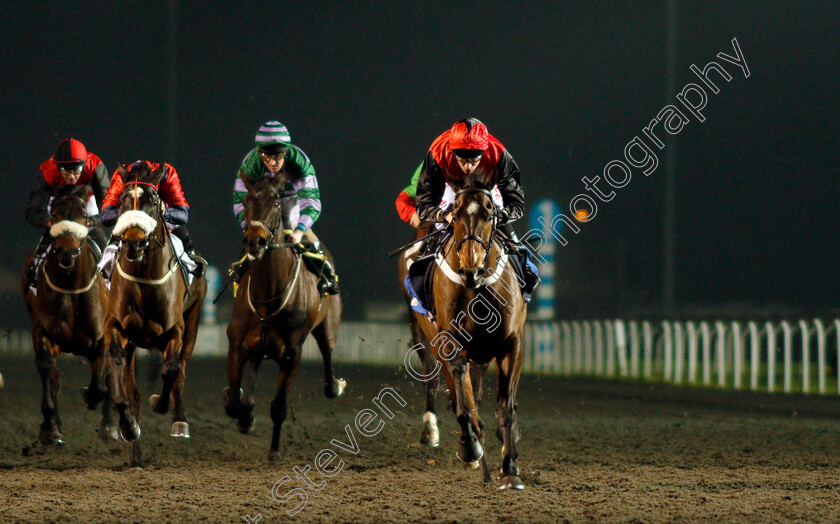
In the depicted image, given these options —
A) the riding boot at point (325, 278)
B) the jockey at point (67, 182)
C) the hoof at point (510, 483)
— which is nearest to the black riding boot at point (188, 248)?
the jockey at point (67, 182)

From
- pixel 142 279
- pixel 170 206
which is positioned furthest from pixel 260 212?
pixel 170 206

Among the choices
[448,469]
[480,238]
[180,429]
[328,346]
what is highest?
[480,238]

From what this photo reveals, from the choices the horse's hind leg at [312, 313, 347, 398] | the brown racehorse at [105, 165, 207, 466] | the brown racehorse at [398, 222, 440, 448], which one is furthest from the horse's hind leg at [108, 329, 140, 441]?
the brown racehorse at [398, 222, 440, 448]

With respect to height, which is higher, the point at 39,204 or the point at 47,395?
the point at 39,204

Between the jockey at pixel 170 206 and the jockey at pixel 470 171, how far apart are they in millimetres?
2203

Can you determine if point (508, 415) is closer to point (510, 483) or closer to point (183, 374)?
point (510, 483)

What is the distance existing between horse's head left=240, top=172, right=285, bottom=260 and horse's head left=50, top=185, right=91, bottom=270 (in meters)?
1.75

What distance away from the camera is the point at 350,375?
2245 centimetres

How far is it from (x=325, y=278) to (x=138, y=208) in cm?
194

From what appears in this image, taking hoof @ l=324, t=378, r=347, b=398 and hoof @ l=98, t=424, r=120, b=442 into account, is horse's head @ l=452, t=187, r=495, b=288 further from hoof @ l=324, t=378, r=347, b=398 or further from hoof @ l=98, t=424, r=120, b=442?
hoof @ l=98, t=424, r=120, b=442

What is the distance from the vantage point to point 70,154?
8820 millimetres

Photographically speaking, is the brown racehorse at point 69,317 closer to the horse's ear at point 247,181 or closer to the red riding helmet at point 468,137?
the horse's ear at point 247,181

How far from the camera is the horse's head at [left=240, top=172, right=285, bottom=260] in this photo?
7504 millimetres

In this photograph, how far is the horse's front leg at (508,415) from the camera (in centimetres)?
670
